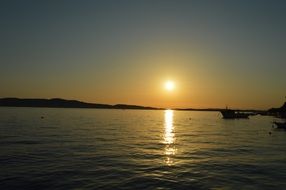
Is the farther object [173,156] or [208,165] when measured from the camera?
[173,156]

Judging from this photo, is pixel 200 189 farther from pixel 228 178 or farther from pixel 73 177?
pixel 73 177

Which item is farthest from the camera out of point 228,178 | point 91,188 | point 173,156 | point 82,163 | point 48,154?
point 173,156

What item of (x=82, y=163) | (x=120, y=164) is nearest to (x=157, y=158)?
(x=120, y=164)

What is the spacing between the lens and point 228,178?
1129 inches

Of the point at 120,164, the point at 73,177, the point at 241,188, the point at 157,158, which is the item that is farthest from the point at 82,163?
the point at 241,188

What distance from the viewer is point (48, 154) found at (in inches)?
1550

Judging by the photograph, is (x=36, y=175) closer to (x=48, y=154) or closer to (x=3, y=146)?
(x=48, y=154)

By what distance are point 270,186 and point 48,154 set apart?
25657mm

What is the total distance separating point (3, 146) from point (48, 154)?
34.0ft

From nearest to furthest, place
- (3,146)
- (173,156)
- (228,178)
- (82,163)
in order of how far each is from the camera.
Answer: (228,178), (82,163), (173,156), (3,146)

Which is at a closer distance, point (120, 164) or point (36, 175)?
point (36, 175)

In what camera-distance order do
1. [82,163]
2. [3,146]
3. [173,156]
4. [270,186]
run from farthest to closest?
1. [3,146]
2. [173,156]
3. [82,163]
4. [270,186]

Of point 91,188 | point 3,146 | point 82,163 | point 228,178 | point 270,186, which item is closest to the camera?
point 91,188

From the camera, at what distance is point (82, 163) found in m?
34.1
